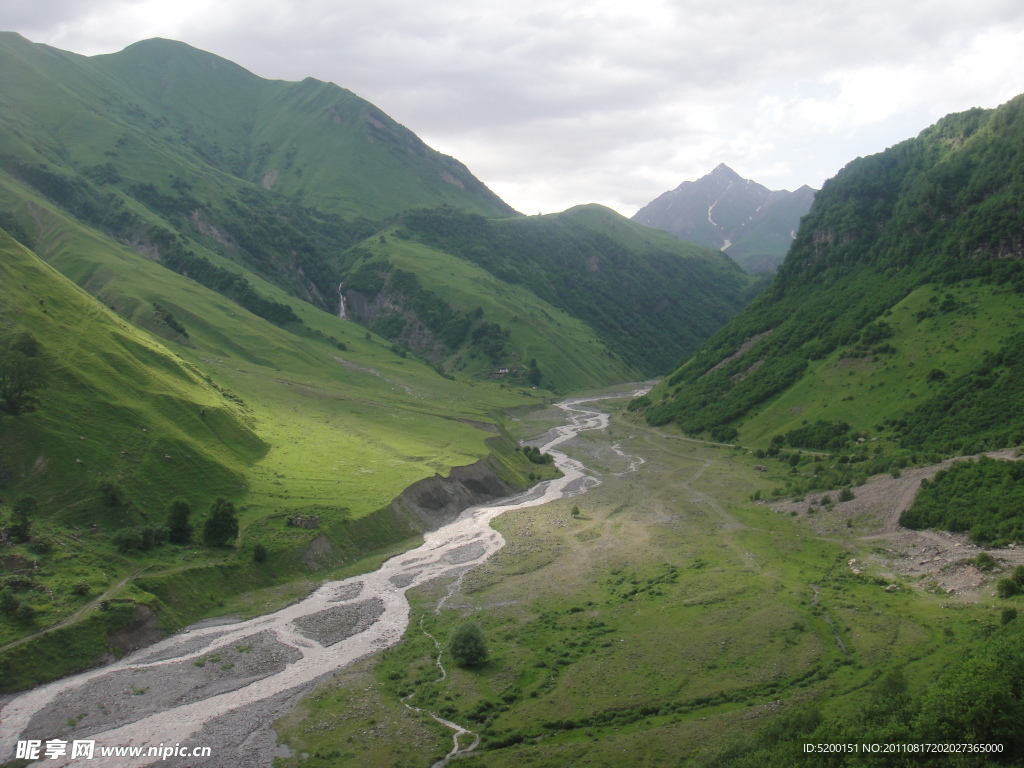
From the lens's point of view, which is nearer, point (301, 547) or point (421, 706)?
point (421, 706)

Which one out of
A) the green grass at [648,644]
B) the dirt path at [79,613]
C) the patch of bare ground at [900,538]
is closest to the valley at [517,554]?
the dirt path at [79,613]

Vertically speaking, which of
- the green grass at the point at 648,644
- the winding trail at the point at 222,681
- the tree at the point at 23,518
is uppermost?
the tree at the point at 23,518

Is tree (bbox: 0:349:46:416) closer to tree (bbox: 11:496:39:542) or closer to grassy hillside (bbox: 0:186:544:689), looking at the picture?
grassy hillside (bbox: 0:186:544:689)

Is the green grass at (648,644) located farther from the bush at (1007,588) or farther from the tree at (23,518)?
the tree at (23,518)

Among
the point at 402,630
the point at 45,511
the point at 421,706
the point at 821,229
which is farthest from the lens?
the point at 821,229

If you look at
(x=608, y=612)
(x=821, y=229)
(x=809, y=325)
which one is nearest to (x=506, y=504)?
(x=608, y=612)

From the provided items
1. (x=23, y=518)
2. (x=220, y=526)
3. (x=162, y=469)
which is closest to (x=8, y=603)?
(x=23, y=518)

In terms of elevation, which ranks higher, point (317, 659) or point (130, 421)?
point (130, 421)

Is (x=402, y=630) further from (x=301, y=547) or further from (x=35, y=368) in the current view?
(x=35, y=368)
